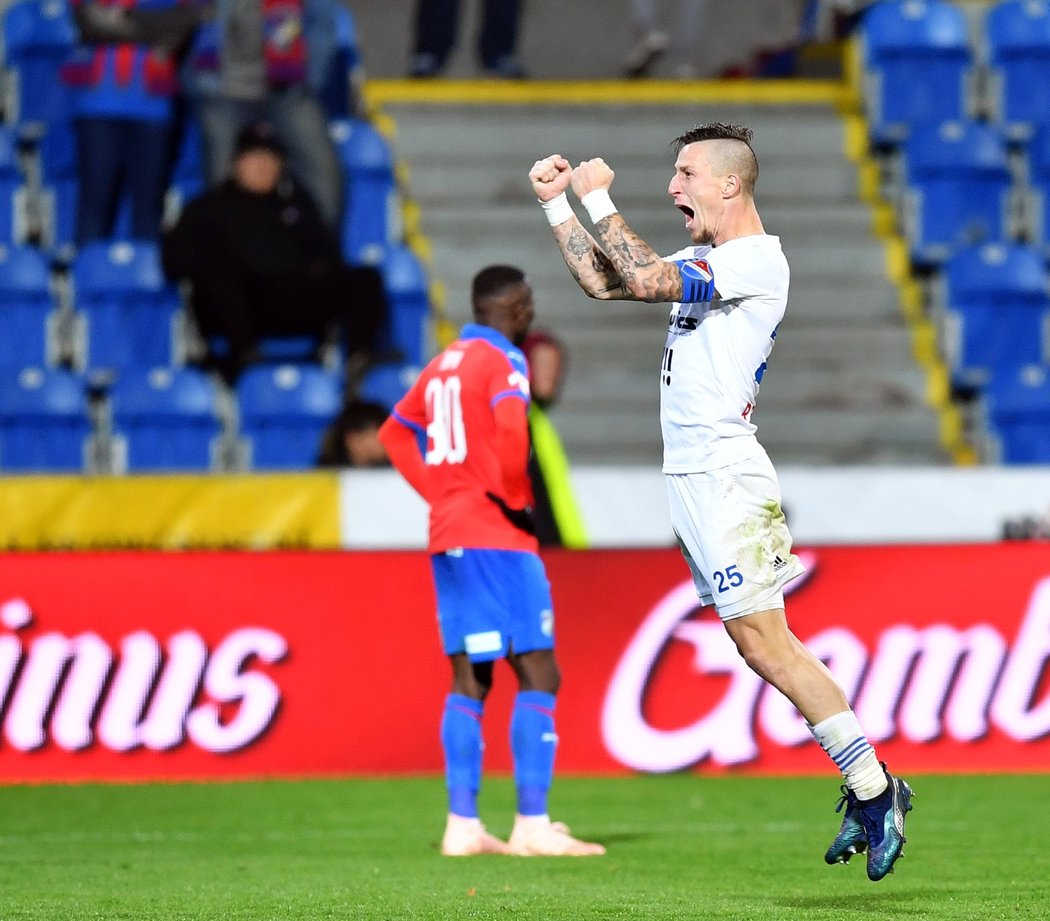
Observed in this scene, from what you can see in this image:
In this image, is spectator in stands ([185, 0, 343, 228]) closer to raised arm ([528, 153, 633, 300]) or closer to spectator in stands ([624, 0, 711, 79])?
spectator in stands ([624, 0, 711, 79])

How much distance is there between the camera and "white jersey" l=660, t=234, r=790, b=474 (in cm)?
554

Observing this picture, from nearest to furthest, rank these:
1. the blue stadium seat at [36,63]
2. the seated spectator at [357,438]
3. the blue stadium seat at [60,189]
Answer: the seated spectator at [357,438]
the blue stadium seat at [60,189]
the blue stadium seat at [36,63]

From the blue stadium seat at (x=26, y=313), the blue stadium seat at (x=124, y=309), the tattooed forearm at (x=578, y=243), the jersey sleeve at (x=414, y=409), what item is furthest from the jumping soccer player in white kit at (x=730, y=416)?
the blue stadium seat at (x=26, y=313)

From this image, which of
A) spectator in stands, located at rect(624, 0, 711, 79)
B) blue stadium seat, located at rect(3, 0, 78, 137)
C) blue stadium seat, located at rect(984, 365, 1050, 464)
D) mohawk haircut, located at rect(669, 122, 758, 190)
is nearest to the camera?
mohawk haircut, located at rect(669, 122, 758, 190)

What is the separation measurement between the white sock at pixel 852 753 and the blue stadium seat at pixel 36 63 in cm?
1074

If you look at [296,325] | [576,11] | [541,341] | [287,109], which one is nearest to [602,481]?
[541,341]

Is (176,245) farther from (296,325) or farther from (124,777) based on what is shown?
(124,777)

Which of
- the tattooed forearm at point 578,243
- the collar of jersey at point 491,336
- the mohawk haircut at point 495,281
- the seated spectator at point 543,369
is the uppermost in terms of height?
the tattooed forearm at point 578,243

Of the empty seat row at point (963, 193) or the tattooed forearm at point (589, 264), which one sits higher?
the tattooed forearm at point (589, 264)

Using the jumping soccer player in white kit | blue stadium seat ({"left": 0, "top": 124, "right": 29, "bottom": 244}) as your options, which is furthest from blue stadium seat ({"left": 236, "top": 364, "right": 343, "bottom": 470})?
the jumping soccer player in white kit

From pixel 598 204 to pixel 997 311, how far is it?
30.8 feet

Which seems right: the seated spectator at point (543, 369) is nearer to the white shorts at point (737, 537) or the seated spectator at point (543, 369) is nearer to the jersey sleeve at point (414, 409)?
the jersey sleeve at point (414, 409)

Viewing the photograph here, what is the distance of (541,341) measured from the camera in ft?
31.5

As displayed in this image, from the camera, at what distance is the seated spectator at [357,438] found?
11461mm
